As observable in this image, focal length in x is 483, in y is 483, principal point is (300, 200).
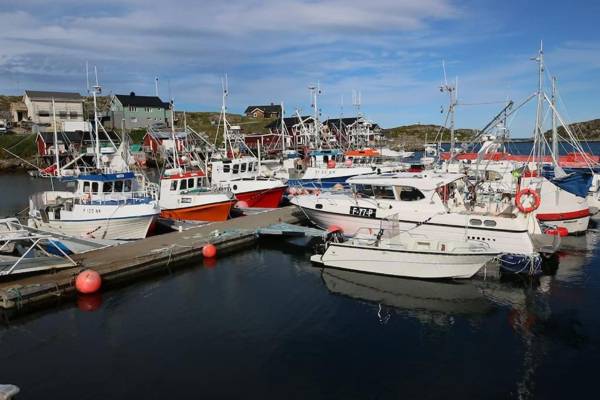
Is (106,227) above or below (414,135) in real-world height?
below

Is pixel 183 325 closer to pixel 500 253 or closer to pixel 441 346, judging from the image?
pixel 441 346

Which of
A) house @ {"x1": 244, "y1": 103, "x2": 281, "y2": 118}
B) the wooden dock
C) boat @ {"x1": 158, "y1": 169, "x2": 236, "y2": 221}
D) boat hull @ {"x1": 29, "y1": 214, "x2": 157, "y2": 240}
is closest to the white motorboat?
boat hull @ {"x1": 29, "y1": 214, "x2": 157, "y2": 240}

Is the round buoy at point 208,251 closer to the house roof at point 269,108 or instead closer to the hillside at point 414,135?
the house roof at point 269,108

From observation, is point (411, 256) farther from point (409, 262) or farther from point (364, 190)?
point (364, 190)

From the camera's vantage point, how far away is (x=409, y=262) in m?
17.9

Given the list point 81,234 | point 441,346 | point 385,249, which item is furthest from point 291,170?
point 441,346

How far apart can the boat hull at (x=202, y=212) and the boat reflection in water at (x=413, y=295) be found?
999cm

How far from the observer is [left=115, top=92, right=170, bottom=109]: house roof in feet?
282

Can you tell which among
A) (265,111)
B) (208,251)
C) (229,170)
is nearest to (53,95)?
(265,111)

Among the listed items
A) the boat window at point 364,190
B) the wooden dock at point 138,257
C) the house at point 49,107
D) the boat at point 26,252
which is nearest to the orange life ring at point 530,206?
the boat window at point 364,190

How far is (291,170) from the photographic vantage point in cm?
4294

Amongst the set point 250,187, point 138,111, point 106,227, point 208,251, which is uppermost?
point 138,111

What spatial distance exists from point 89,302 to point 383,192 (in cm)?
1261

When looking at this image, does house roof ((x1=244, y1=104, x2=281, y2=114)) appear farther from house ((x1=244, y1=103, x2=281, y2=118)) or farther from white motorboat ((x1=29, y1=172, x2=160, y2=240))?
white motorboat ((x1=29, y1=172, x2=160, y2=240))
